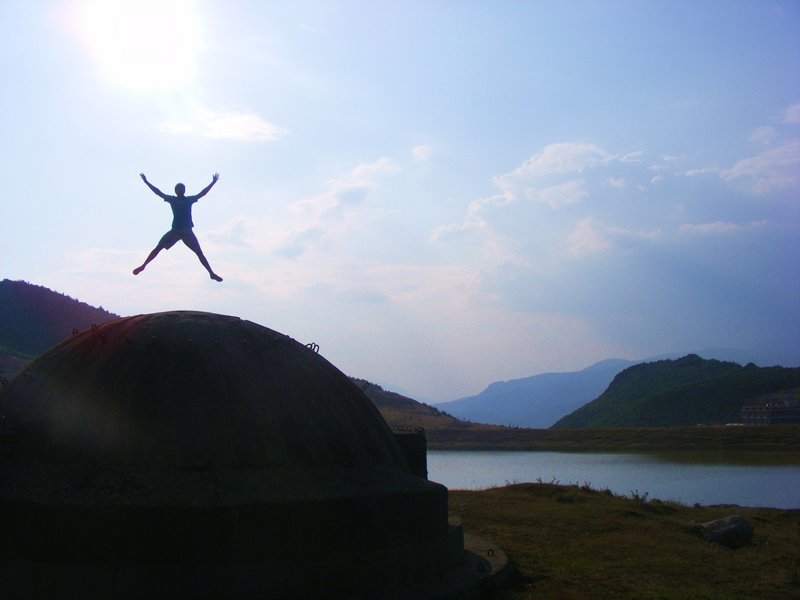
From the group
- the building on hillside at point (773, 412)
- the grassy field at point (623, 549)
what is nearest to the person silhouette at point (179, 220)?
the grassy field at point (623, 549)

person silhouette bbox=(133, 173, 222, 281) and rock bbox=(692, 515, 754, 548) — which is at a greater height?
person silhouette bbox=(133, 173, 222, 281)

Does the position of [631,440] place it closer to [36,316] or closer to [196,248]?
[196,248]

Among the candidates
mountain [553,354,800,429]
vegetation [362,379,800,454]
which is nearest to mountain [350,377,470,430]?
vegetation [362,379,800,454]

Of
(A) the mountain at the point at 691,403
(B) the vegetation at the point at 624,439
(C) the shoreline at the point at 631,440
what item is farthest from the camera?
(A) the mountain at the point at 691,403

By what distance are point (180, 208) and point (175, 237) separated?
13.4 inches

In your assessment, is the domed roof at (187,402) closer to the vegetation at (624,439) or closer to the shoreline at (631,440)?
the vegetation at (624,439)

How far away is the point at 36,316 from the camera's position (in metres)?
60.5

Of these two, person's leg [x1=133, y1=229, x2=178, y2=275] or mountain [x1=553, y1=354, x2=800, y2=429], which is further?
mountain [x1=553, y1=354, x2=800, y2=429]

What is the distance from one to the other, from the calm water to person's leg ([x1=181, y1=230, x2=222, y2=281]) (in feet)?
47.8

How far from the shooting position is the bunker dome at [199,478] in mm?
6766

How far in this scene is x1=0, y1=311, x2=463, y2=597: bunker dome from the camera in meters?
6.77

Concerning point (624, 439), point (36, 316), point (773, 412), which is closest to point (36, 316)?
point (36, 316)

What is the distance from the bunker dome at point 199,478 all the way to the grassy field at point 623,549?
6.09ft

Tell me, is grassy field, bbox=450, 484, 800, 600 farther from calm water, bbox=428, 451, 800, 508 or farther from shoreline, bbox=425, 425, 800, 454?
shoreline, bbox=425, 425, 800, 454
